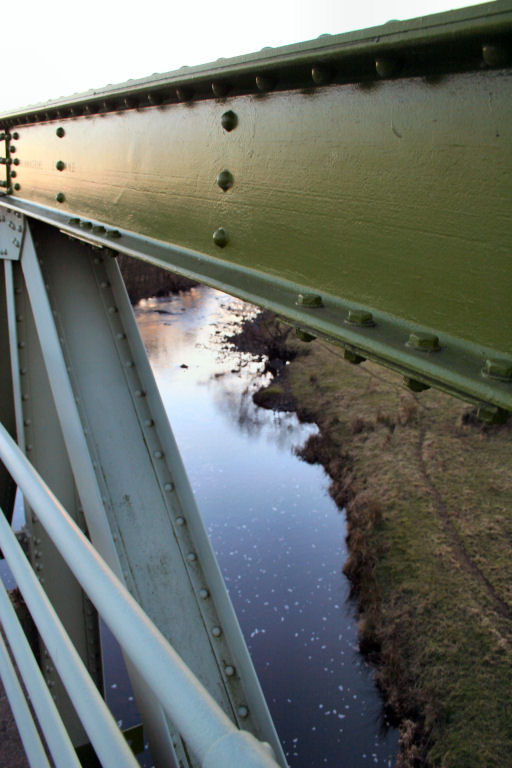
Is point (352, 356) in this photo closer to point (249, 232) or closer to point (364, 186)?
point (364, 186)

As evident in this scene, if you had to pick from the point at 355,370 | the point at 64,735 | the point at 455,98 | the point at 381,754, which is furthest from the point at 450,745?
the point at 355,370

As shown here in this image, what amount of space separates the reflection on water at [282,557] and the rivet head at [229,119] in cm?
699

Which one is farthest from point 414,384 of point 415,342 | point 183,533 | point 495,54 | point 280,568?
point 280,568

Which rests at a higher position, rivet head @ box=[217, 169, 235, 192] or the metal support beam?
rivet head @ box=[217, 169, 235, 192]

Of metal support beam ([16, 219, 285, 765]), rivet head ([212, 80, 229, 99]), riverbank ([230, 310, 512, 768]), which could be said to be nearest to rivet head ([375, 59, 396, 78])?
rivet head ([212, 80, 229, 99])

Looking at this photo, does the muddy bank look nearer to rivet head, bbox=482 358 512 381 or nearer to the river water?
the river water

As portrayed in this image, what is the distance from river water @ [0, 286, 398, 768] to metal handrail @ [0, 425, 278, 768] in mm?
6798

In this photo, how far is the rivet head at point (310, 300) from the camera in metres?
1.40

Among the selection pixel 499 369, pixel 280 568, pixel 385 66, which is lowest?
pixel 280 568

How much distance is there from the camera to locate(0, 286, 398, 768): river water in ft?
22.9

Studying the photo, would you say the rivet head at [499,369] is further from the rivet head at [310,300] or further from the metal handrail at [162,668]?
the metal handrail at [162,668]

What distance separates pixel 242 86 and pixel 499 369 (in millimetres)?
1032

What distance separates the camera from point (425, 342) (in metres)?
1.12

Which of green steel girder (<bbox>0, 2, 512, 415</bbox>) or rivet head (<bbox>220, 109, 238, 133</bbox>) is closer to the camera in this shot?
green steel girder (<bbox>0, 2, 512, 415</bbox>)
